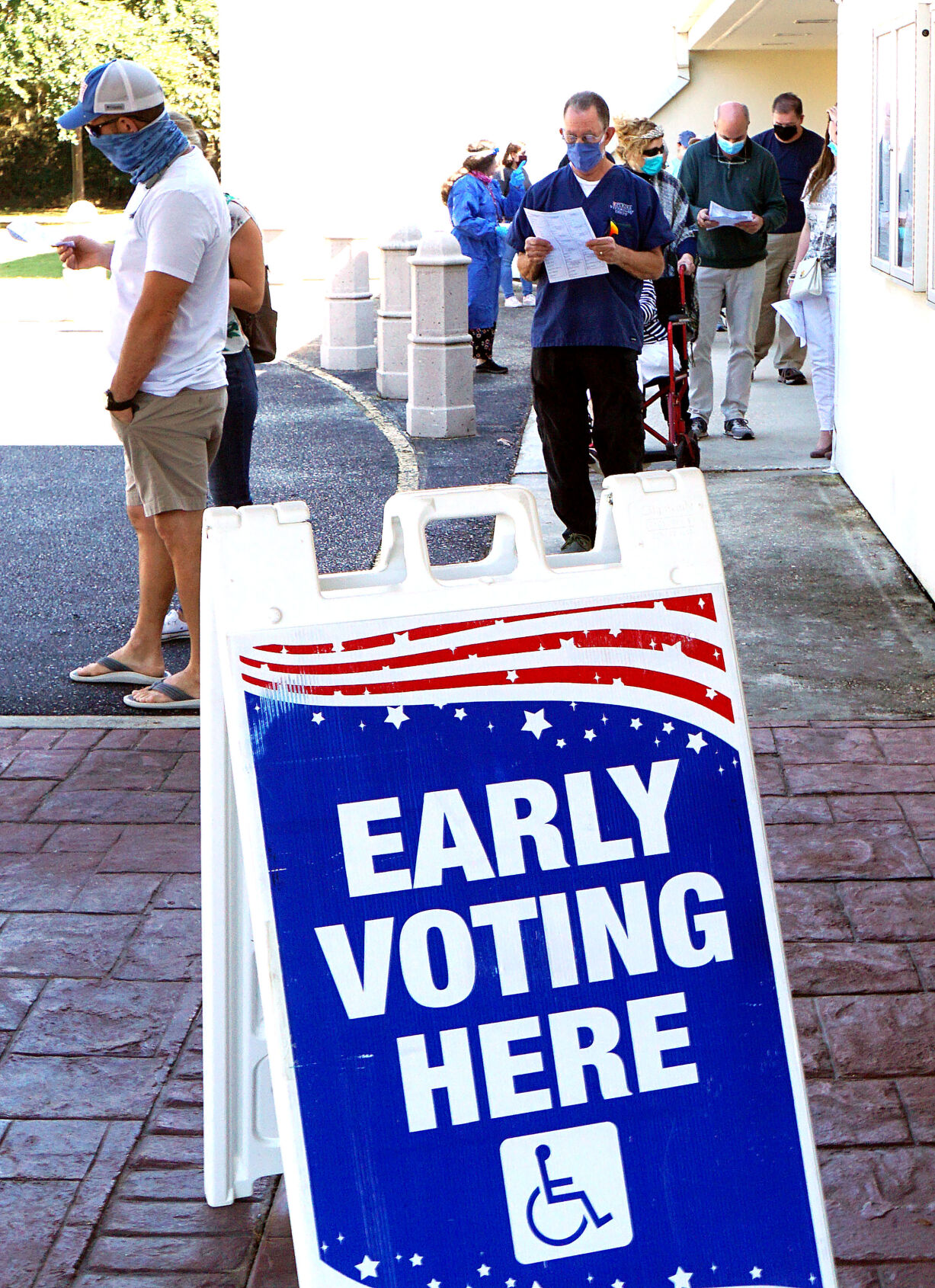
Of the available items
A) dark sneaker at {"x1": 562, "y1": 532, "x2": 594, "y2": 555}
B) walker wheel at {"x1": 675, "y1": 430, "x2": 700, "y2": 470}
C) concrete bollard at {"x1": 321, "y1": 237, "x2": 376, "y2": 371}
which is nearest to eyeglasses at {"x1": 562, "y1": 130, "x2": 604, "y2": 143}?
dark sneaker at {"x1": 562, "y1": 532, "x2": 594, "y2": 555}

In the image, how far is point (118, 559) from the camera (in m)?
7.71

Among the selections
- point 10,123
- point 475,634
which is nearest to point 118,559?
point 475,634

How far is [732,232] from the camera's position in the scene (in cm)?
937

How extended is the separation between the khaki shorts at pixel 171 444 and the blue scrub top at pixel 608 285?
204 centimetres

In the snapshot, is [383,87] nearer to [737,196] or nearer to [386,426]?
[386,426]

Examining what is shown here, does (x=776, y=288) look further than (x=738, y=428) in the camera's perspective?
Yes

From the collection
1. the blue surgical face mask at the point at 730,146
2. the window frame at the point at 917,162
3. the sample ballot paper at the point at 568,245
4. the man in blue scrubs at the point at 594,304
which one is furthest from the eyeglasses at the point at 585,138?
the blue surgical face mask at the point at 730,146

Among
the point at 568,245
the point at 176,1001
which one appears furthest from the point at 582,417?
the point at 176,1001

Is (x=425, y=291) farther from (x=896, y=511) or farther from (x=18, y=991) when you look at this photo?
(x=18, y=991)

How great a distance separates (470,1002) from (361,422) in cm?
993

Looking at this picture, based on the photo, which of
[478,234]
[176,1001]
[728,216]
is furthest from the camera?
[478,234]

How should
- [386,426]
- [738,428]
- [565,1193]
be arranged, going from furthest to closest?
[386,426], [738,428], [565,1193]

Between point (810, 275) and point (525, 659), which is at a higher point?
point (810, 275)

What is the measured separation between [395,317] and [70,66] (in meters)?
38.8
